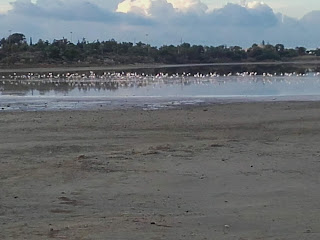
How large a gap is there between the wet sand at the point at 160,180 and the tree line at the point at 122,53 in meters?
84.9

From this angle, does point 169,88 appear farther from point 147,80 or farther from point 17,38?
point 17,38

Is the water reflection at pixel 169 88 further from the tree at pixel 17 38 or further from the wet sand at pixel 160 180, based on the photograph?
the tree at pixel 17 38

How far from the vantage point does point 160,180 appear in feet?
30.2

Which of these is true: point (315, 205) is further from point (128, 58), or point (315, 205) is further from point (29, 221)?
point (128, 58)

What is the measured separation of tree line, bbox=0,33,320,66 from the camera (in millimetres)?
102750

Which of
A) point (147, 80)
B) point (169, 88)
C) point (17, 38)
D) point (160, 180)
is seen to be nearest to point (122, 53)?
point (17, 38)

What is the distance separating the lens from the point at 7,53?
104062 mm

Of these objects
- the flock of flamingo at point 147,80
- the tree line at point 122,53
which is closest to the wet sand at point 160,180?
the flock of flamingo at point 147,80

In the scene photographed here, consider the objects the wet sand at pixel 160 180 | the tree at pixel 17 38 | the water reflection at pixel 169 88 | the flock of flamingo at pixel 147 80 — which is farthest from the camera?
the tree at pixel 17 38

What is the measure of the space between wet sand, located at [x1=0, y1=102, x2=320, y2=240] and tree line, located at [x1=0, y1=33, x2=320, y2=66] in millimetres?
84869

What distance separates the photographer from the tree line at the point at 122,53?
10275 centimetres

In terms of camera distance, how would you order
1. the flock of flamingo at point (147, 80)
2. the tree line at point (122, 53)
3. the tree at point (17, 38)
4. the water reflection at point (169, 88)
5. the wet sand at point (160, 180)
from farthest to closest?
the tree at point (17, 38) → the tree line at point (122, 53) → the flock of flamingo at point (147, 80) → the water reflection at point (169, 88) → the wet sand at point (160, 180)

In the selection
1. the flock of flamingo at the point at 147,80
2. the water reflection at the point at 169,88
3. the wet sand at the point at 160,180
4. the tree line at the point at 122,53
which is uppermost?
the tree line at the point at 122,53

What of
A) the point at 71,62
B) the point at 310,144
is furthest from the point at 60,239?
the point at 71,62
